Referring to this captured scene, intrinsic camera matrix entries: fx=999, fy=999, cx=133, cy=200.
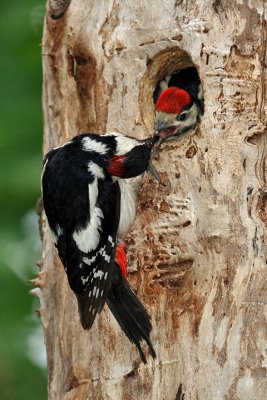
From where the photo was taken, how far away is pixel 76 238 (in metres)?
4.76

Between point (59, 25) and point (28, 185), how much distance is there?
3.42ft

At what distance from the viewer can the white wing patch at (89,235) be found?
186 inches

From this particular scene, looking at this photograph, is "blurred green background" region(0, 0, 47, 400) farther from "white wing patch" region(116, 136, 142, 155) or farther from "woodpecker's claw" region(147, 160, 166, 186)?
"woodpecker's claw" region(147, 160, 166, 186)

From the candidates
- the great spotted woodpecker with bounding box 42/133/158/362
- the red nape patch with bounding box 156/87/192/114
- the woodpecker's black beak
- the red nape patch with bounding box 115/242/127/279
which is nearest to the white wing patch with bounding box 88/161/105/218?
the great spotted woodpecker with bounding box 42/133/158/362

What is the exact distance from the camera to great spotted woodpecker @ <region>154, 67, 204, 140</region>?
16.3ft

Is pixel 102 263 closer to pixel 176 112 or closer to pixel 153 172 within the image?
pixel 153 172

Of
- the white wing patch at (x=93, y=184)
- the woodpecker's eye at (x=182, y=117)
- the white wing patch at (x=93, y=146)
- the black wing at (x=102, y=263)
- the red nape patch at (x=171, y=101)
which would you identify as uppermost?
the red nape patch at (x=171, y=101)

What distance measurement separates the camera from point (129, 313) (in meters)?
4.43

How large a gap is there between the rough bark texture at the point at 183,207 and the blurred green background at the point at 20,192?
71 cm

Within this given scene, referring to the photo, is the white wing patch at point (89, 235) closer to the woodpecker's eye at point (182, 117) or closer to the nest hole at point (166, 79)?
the nest hole at point (166, 79)

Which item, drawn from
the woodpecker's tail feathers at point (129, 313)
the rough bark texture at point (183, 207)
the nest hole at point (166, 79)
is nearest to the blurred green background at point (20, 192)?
the rough bark texture at point (183, 207)

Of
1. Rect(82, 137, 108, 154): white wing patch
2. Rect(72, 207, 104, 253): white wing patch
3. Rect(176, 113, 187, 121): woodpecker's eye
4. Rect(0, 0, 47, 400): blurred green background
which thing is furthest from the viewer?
Rect(0, 0, 47, 400): blurred green background

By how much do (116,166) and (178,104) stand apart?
0.50 m

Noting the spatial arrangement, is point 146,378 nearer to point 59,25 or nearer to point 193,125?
point 193,125
